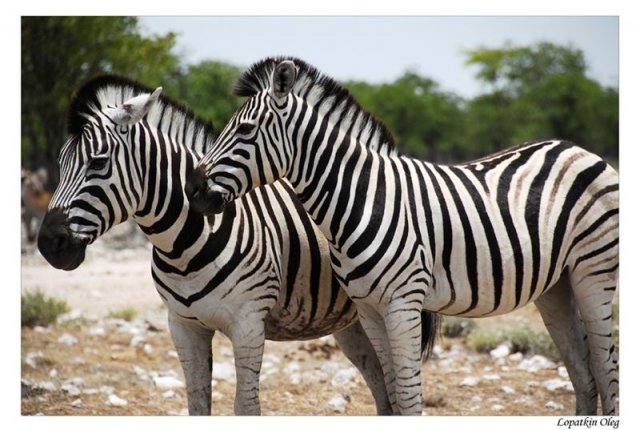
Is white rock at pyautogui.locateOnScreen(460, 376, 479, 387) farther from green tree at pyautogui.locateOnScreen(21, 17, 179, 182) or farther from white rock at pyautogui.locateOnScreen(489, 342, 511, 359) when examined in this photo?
green tree at pyautogui.locateOnScreen(21, 17, 179, 182)

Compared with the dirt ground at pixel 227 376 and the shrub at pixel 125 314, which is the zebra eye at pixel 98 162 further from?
the shrub at pixel 125 314

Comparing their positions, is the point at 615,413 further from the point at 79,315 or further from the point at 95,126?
the point at 79,315

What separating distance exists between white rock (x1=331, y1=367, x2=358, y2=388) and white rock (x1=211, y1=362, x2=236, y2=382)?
104 centimetres

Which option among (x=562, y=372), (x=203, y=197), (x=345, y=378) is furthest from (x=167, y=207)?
(x=562, y=372)

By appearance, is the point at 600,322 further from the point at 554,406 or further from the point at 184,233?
the point at 184,233

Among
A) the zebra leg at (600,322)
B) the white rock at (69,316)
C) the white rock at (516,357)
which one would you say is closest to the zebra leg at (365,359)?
the zebra leg at (600,322)

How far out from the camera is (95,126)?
4.33 metres

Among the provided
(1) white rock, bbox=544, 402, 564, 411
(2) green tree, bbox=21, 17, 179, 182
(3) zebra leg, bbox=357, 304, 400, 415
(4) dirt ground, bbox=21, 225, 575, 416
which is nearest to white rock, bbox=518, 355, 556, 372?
(4) dirt ground, bbox=21, 225, 575, 416

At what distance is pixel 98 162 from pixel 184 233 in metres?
0.64

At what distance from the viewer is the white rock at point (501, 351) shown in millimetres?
7922

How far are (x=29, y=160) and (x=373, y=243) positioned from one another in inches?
684

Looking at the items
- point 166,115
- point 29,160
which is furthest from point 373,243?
point 29,160

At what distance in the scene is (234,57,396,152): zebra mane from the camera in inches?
173

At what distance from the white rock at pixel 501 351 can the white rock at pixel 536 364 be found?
27cm
